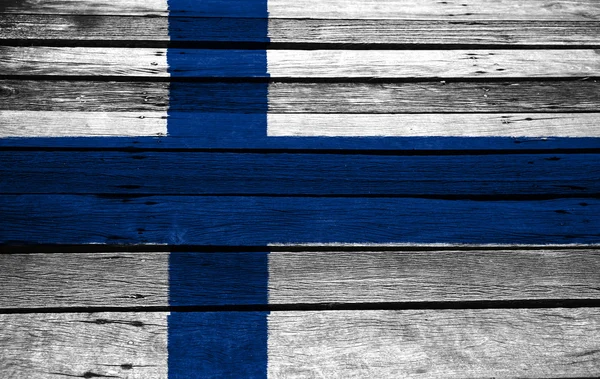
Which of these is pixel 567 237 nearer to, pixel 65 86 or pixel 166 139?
pixel 166 139

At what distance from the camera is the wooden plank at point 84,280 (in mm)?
1417

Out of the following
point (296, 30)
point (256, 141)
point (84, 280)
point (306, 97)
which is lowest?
point (84, 280)

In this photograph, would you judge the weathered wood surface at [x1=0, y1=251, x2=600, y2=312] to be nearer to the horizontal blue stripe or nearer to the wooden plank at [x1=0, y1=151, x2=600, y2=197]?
the wooden plank at [x1=0, y1=151, x2=600, y2=197]

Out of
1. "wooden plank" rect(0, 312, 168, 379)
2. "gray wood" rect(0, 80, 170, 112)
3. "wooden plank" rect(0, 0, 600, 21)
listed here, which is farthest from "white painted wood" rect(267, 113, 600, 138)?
"wooden plank" rect(0, 312, 168, 379)

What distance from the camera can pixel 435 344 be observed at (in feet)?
4.65

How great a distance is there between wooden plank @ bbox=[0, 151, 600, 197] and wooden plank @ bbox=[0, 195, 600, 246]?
30mm

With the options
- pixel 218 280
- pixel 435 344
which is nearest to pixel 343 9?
pixel 218 280

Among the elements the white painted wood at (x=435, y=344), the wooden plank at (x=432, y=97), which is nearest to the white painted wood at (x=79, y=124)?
the wooden plank at (x=432, y=97)

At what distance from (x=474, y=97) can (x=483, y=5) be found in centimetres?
37

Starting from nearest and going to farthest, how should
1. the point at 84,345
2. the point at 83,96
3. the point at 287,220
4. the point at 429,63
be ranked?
the point at 84,345 → the point at 287,220 → the point at 83,96 → the point at 429,63

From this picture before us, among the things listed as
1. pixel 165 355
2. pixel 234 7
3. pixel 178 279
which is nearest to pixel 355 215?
pixel 178 279

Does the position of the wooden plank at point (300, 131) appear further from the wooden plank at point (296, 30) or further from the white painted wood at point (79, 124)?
the wooden plank at point (296, 30)

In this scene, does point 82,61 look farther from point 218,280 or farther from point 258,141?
point 218,280

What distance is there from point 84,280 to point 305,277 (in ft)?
1.96
